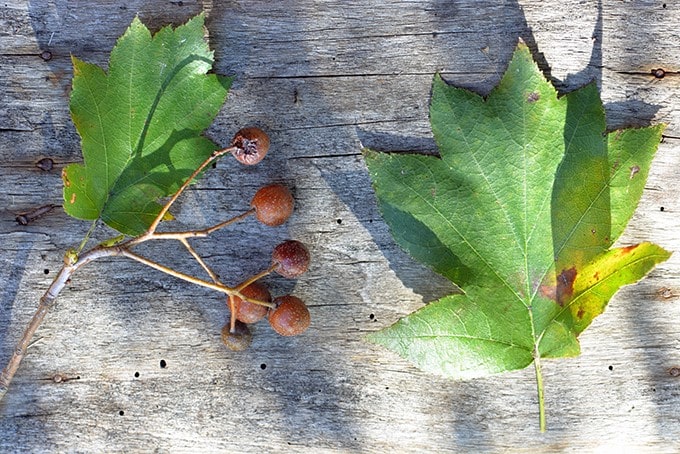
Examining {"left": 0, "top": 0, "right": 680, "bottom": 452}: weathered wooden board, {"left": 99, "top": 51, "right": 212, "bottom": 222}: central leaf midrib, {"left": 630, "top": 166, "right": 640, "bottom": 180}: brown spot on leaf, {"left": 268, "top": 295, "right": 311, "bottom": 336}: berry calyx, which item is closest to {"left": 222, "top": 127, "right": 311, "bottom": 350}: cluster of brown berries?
{"left": 268, "top": 295, "right": 311, "bottom": 336}: berry calyx

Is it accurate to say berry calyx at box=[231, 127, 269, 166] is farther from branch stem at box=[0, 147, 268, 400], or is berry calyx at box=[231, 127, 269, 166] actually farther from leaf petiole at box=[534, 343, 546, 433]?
leaf petiole at box=[534, 343, 546, 433]

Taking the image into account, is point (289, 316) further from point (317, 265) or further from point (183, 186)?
point (183, 186)

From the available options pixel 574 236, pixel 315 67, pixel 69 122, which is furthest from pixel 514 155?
pixel 69 122

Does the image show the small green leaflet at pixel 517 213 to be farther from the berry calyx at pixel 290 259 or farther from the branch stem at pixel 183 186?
the branch stem at pixel 183 186

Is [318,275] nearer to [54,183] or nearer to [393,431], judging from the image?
[393,431]

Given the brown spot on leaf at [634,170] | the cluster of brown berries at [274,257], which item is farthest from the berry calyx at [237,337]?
the brown spot on leaf at [634,170]

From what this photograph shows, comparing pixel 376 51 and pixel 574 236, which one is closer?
pixel 574 236
